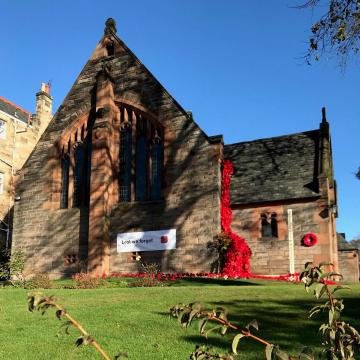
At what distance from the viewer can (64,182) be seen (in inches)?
1069

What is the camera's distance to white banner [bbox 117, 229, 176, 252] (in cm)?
2320

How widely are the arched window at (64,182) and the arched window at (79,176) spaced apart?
68 cm

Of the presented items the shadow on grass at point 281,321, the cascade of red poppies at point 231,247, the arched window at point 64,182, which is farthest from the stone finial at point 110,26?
the shadow on grass at point 281,321

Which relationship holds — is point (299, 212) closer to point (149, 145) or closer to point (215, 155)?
point (215, 155)

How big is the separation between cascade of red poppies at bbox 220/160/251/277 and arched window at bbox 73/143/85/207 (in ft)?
25.9

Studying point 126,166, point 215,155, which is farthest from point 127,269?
point 215,155

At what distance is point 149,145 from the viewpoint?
989 inches

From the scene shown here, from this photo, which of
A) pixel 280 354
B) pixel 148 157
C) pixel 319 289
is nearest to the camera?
pixel 280 354

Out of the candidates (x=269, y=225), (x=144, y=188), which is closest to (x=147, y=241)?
(x=144, y=188)

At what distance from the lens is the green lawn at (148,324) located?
7211 mm

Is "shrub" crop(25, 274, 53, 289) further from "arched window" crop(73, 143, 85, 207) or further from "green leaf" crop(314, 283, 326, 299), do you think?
"green leaf" crop(314, 283, 326, 299)

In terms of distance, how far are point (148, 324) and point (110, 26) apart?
2284 centimetres

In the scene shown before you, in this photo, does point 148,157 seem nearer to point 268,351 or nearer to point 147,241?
point 147,241

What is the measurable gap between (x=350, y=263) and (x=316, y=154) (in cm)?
1422
